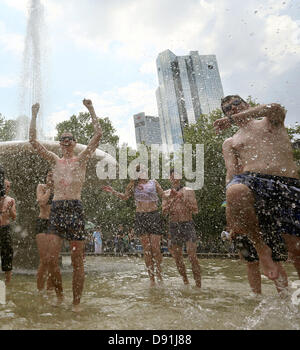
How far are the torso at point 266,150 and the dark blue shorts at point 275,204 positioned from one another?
0.09 meters

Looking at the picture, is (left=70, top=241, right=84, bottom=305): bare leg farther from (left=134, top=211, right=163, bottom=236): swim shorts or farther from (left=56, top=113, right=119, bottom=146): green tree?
(left=56, top=113, right=119, bottom=146): green tree

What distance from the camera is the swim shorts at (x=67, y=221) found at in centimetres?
320

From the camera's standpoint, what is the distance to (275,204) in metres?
2.57

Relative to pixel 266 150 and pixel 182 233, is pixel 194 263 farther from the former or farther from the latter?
pixel 266 150

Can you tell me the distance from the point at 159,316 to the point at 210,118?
1905 cm

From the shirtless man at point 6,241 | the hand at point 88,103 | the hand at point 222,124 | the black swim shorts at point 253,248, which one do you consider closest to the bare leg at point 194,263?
the black swim shorts at point 253,248

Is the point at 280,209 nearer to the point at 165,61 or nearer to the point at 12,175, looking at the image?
the point at 12,175

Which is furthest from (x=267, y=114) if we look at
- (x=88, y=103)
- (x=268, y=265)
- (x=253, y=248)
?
(x=88, y=103)

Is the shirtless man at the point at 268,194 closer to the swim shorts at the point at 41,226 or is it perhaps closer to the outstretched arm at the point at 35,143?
the outstretched arm at the point at 35,143

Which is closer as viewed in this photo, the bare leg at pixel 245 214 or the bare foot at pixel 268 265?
the bare foot at pixel 268 265

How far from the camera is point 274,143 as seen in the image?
2715mm
